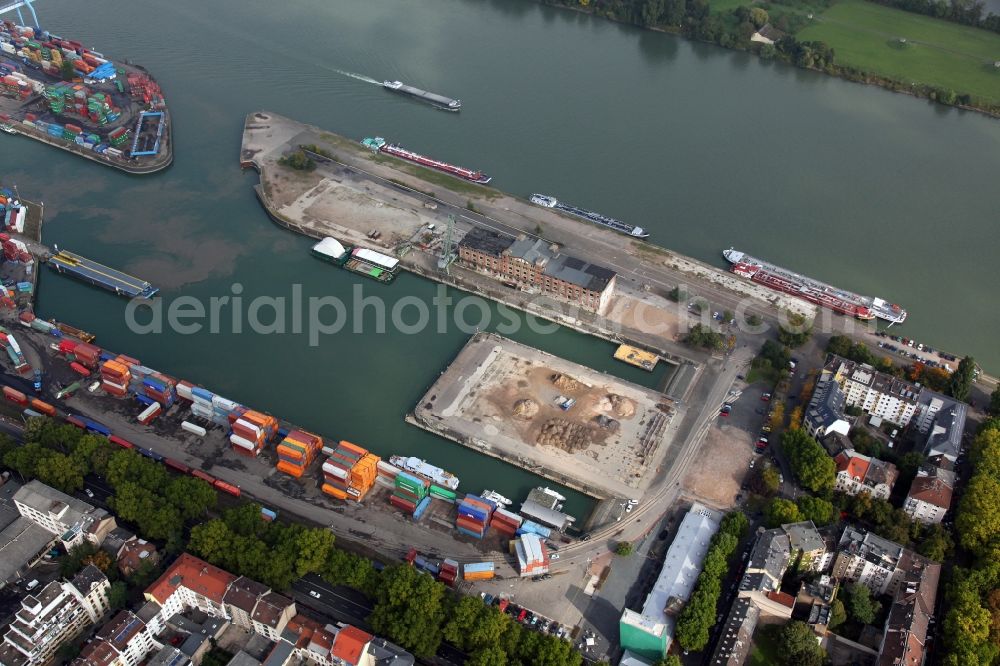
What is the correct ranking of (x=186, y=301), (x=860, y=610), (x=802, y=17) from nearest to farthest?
(x=860, y=610) < (x=186, y=301) < (x=802, y=17)

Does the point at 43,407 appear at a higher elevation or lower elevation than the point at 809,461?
lower

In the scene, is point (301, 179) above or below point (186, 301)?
above

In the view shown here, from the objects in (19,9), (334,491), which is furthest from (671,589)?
(19,9)

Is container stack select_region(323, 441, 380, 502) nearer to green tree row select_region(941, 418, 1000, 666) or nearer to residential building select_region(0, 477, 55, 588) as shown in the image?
residential building select_region(0, 477, 55, 588)

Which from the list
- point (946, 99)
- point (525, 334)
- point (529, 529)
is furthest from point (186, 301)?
point (946, 99)

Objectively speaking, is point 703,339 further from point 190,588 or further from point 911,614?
point 190,588

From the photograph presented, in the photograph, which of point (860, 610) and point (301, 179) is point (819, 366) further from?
point (301, 179)

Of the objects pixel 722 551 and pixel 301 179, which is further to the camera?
pixel 301 179

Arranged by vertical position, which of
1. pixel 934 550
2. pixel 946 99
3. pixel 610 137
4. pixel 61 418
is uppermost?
pixel 946 99
